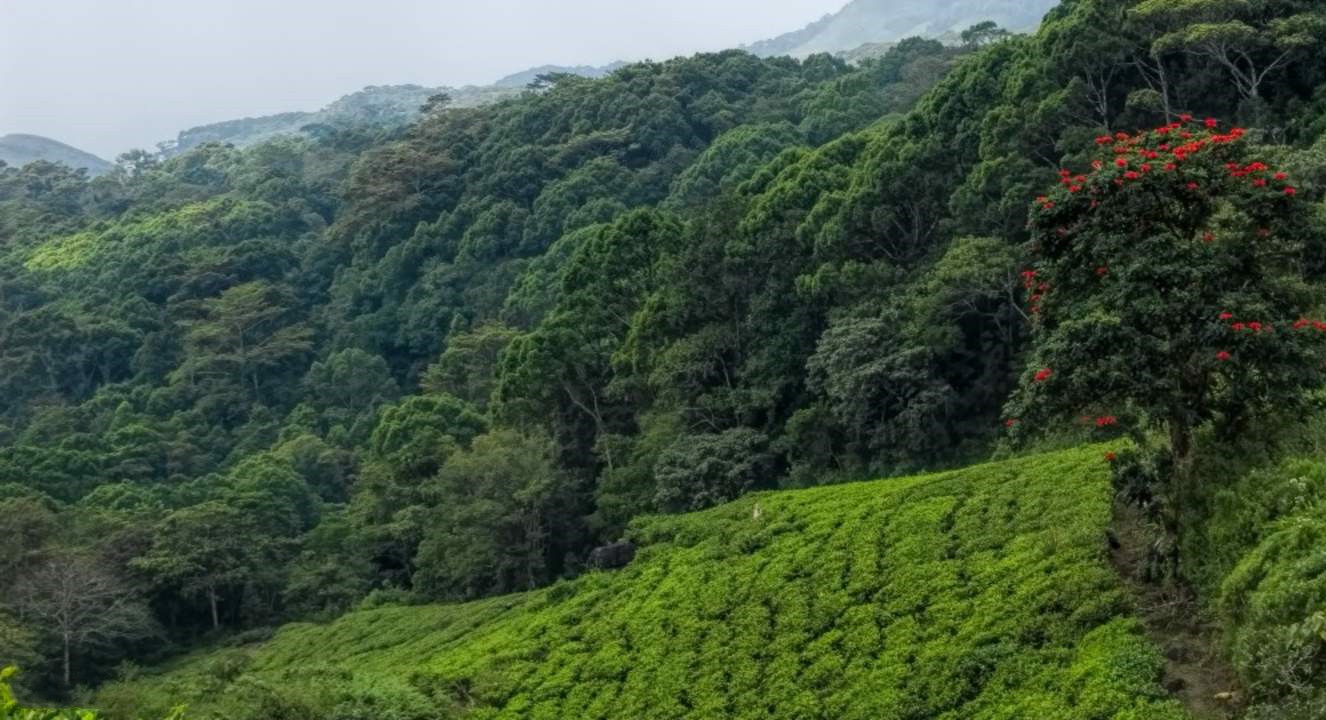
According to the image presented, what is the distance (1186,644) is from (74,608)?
93.2 ft

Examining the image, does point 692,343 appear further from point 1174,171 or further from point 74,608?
point 1174,171

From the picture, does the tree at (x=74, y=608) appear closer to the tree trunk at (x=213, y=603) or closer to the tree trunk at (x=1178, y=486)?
the tree trunk at (x=213, y=603)

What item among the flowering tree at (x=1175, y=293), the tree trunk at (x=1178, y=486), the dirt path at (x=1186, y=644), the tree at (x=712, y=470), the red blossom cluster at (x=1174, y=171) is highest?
the red blossom cluster at (x=1174, y=171)

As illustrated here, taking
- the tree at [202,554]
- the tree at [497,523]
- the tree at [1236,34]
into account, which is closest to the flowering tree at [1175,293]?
the tree at [1236,34]

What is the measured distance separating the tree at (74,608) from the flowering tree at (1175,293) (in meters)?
27.0

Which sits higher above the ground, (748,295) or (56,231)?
(56,231)

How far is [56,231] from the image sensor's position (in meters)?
75.9

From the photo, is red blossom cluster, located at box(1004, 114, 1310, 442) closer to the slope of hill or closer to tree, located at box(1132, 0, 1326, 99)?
the slope of hill

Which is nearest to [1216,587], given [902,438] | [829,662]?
[829,662]

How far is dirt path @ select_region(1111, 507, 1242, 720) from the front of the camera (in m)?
9.94

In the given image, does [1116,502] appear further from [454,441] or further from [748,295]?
[454,441]

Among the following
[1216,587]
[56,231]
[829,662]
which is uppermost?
[56,231]

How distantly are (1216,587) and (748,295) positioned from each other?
64.8ft

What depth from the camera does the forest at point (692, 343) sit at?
1117 centimetres
